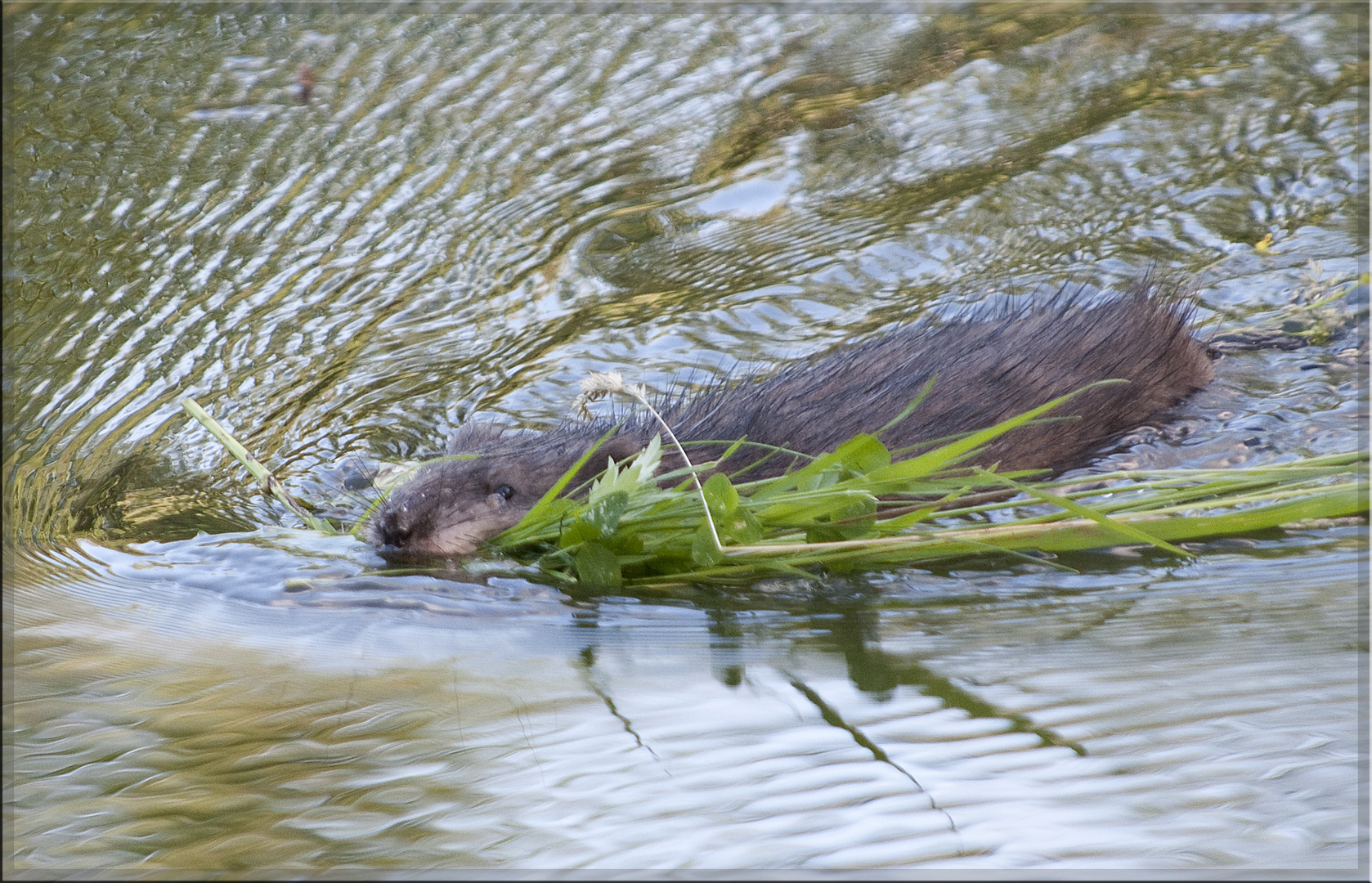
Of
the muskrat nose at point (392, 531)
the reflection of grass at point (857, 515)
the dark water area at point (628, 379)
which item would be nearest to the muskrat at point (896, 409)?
the muskrat nose at point (392, 531)

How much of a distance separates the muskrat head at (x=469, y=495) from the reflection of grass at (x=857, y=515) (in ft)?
0.97

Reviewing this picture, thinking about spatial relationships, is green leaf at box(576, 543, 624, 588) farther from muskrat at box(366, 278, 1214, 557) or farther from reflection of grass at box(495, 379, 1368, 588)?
muskrat at box(366, 278, 1214, 557)

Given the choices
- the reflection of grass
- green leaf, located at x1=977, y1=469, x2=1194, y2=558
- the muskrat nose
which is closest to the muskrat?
the muskrat nose

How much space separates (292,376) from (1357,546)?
3.20 meters

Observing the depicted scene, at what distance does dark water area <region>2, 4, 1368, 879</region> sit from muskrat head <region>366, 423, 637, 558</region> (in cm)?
13

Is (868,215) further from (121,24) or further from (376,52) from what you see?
(121,24)

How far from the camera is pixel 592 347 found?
4.23 m

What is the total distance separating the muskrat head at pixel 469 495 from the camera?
283cm

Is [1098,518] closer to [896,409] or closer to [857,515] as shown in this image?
[857,515]

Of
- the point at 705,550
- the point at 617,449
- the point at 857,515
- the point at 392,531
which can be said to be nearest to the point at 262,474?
the point at 392,531

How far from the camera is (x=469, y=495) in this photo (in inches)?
117

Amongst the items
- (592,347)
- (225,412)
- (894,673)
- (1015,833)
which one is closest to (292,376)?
(225,412)

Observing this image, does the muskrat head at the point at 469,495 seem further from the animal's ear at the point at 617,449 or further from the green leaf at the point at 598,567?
the green leaf at the point at 598,567

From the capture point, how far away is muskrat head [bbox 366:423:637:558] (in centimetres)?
283
